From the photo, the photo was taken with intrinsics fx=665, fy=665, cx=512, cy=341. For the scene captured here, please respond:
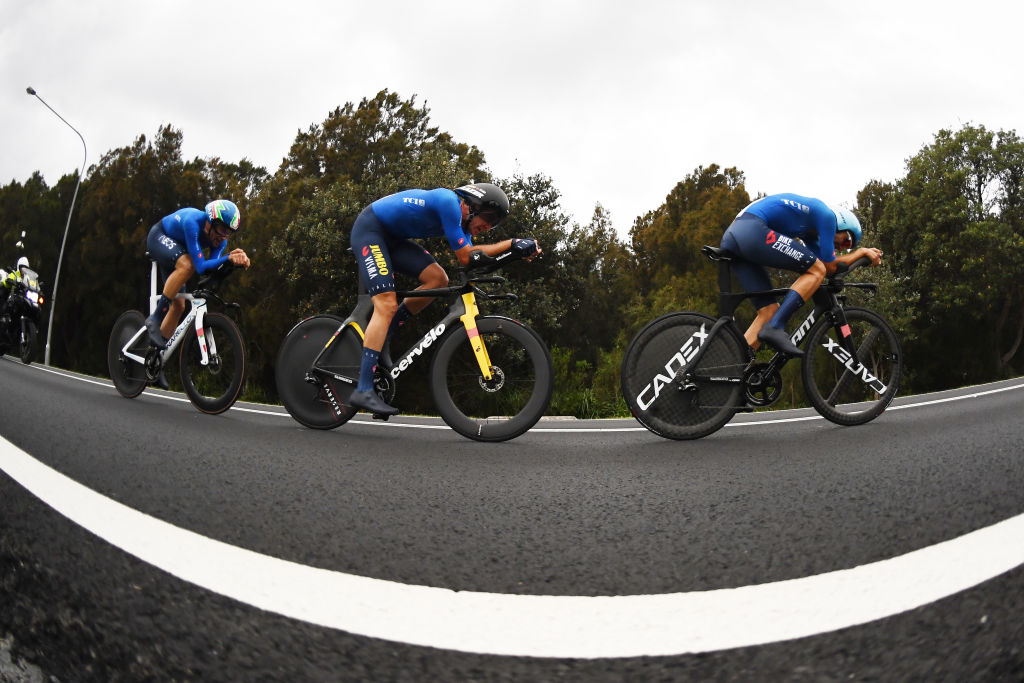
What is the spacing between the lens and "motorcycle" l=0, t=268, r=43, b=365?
1398 cm

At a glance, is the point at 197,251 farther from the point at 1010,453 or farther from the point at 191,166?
the point at 191,166

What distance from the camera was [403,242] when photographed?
4.99 m

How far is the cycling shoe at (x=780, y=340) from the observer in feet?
14.7

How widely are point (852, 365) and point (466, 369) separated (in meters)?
2.87

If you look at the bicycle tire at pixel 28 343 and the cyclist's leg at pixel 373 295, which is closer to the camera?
the cyclist's leg at pixel 373 295

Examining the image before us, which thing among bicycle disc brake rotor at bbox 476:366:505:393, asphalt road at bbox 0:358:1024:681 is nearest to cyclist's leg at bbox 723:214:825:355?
asphalt road at bbox 0:358:1024:681

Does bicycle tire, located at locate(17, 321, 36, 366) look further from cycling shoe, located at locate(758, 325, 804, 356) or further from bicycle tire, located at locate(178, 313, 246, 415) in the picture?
cycling shoe, located at locate(758, 325, 804, 356)

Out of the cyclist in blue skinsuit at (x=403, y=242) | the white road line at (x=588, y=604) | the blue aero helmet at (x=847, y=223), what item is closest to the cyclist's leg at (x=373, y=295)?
the cyclist in blue skinsuit at (x=403, y=242)

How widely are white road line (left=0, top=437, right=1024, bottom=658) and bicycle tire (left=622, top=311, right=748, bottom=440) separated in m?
2.62

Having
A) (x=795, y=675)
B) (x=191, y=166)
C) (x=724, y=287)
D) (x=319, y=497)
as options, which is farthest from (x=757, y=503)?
(x=191, y=166)

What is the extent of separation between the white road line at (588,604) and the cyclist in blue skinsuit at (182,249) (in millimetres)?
5011

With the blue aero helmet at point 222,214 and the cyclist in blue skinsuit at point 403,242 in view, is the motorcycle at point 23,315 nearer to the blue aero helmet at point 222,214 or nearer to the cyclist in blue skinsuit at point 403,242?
the blue aero helmet at point 222,214

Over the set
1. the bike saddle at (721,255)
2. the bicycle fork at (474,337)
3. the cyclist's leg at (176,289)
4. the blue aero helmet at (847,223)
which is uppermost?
the blue aero helmet at (847,223)

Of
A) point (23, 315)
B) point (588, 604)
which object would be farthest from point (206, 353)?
point (23, 315)
